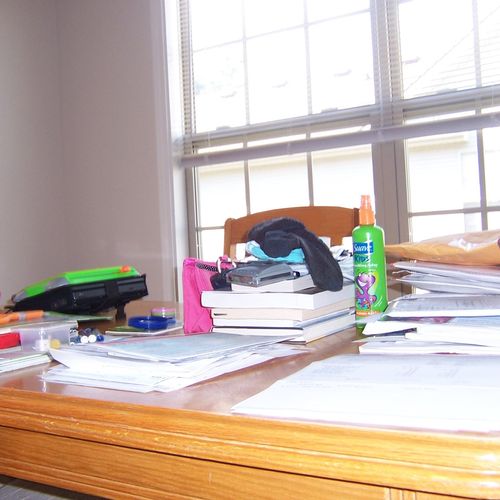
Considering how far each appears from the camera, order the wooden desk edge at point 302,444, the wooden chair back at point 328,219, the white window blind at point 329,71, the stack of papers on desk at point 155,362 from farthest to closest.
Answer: the white window blind at point 329,71 < the wooden chair back at point 328,219 < the stack of papers on desk at point 155,362 < the wooden desk edge at point 302,444

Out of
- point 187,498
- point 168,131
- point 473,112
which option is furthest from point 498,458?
point 168,131

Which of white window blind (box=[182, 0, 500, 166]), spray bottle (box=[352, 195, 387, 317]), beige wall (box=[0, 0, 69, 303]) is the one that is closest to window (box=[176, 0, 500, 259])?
white window blind (box=[182, 0, 500, 166])

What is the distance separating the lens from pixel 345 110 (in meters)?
2.41

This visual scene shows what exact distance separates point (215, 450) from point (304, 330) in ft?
1.24

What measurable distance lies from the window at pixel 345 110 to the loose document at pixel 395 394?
5.92 ft

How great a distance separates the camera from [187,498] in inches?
18.5

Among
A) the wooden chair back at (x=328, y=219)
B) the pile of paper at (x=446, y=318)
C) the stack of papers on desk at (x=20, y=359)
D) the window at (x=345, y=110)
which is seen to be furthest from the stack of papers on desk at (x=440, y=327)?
the window at (x=345, y=110)

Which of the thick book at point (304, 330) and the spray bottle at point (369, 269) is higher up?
the spray bottle at point (369, 269)

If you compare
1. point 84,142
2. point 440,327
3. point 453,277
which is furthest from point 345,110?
point 440,327

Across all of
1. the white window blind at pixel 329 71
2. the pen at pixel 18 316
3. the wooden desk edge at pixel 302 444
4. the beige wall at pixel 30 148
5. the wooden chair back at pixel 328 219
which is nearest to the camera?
the wooden desk edge at pixel 302 444

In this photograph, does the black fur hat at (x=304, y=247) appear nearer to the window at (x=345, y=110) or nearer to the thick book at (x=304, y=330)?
the thick book at (x=304, y=330)

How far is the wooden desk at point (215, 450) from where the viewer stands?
0.34 m

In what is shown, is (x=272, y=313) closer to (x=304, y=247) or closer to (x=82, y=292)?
(x=304, y=247)

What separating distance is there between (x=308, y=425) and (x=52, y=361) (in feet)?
1.52
